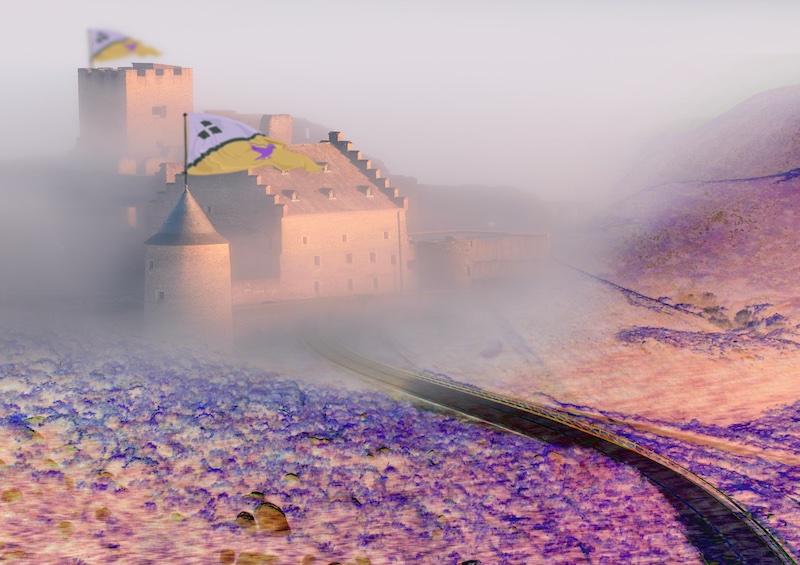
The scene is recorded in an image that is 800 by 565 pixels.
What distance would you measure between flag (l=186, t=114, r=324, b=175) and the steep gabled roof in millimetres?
16422

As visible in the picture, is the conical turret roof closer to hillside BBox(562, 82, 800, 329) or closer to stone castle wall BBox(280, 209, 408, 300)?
stone castle wall BBox(280, 209, 408, 300)

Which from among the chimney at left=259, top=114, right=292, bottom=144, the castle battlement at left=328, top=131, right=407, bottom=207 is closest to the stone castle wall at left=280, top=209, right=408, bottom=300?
the castle battlement at left=328, top=131, right=407, bottom=207

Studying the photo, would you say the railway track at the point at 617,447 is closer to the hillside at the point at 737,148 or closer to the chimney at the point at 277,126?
the chimney at the point at 277,126

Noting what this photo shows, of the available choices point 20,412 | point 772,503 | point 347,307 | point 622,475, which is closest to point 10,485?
point 20,412

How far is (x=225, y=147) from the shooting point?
5022 cm

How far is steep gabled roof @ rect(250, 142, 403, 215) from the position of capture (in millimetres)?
68875

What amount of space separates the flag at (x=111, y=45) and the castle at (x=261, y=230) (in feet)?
24.3

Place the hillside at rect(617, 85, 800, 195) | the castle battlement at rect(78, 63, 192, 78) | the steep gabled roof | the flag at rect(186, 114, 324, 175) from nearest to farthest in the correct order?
the flag at rect(186, 114, 324, 175), the steep gabled roof, the castle battlement at rect(78, 63, 192, 78), the hillside at rect(617, 85, 800, 195)

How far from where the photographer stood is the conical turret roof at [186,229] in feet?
181

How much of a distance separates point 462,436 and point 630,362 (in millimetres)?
21931

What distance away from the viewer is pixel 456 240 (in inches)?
2970

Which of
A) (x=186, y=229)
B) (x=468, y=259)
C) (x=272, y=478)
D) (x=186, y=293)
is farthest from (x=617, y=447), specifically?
(x=468, y=259)

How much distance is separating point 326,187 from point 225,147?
21663 millimetres

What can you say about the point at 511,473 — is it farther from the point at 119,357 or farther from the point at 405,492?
the point at 119,357
